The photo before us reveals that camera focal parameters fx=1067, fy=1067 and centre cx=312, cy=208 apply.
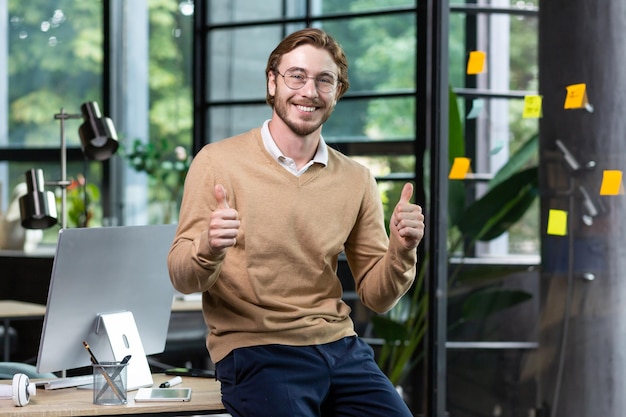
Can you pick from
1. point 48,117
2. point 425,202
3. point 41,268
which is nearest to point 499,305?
point 425,202

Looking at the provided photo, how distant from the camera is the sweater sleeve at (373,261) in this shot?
239 cm

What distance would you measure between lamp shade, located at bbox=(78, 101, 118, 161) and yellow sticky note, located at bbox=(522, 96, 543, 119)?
154 cm

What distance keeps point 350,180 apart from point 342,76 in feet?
0.78

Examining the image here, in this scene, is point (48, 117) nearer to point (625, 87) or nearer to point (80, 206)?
point (80, 206)

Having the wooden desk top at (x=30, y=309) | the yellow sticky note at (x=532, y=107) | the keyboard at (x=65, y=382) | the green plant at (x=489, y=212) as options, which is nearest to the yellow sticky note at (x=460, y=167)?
the green plant at (x=489, y=212)

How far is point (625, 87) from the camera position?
363 centimetres

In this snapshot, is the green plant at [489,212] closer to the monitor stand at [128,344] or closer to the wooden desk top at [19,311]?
the wooden desk top at [19,311]

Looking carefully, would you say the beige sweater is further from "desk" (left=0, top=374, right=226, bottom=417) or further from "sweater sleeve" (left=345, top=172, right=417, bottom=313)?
"desk" (left=0, top=374, right=226, bottom=417)

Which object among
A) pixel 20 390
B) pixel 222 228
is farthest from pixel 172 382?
pixel 222 228

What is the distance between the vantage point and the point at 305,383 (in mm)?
2223

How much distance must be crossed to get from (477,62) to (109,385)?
230cm

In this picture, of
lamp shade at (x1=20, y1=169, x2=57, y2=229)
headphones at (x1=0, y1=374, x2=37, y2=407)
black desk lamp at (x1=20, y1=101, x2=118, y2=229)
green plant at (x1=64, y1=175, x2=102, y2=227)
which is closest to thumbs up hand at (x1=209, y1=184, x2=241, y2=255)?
headphones at (x1=0, y1=374, x2=37, y2=407)

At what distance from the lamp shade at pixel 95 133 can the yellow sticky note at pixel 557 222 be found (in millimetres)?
1646

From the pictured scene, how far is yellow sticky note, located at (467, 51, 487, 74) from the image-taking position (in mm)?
4078
